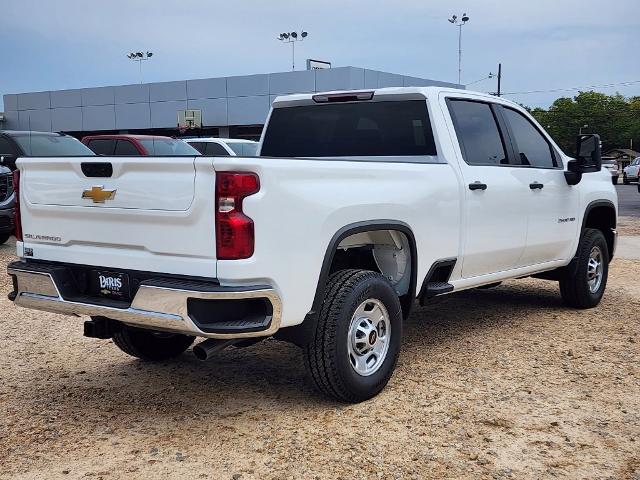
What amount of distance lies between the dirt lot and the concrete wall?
32.6 meters

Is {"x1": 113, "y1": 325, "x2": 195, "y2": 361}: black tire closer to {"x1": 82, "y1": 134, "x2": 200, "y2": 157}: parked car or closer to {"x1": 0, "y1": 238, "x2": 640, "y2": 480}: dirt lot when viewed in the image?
{"x1": 0, "y1": 238, "x2": 640, "y2": 480}: dirt lot

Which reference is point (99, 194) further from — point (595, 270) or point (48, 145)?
point (48, 145)

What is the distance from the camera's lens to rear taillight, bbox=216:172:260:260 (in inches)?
148

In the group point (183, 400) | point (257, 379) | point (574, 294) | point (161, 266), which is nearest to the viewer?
point (161, 266)

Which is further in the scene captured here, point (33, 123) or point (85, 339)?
point (33, 123)

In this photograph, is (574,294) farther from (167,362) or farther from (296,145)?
(167,362)

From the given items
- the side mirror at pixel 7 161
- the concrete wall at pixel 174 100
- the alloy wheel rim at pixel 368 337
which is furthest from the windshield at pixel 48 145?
the concrete wall at pixel 174 100

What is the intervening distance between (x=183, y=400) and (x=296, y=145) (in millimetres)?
2329

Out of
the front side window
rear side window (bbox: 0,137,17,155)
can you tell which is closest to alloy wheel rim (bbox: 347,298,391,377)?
the front side window

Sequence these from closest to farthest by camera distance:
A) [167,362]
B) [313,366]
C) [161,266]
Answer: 1. [161,266]
2. [313,366]
3. [167,362]

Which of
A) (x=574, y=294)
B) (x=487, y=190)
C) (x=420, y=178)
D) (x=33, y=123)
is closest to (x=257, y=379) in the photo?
(x=420, y=178)

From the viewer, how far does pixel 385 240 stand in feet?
16.5

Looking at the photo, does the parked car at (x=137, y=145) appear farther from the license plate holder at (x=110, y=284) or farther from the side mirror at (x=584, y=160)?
the license plate holder at (x=110, y=284)

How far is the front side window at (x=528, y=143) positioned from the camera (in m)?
6.37
